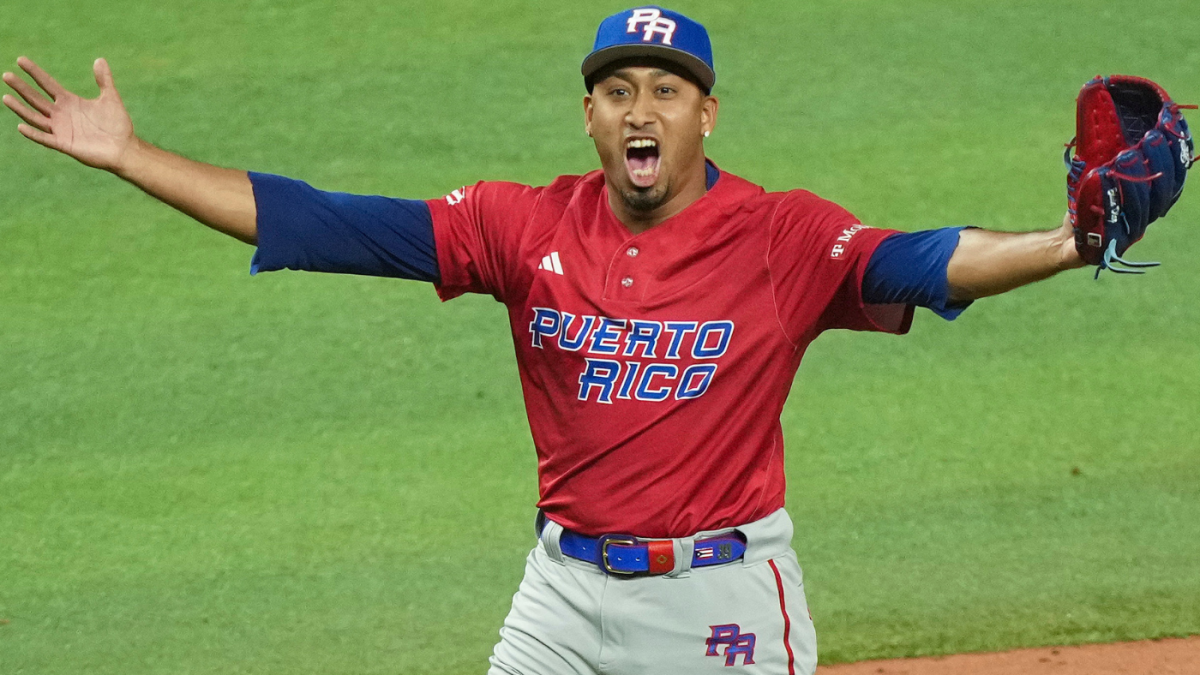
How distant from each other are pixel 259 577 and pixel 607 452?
9.56 ft

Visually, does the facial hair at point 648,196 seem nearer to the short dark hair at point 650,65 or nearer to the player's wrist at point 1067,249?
the short dark hair at point 650,65

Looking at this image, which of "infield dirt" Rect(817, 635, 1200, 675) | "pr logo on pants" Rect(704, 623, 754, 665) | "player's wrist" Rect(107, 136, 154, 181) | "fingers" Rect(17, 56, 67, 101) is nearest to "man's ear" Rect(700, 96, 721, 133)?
"pr logo on pants" Rect(704, 623, 754, 665)

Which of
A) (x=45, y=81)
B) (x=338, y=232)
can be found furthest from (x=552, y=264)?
(x=45, y=81)

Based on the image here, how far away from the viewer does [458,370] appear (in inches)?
296

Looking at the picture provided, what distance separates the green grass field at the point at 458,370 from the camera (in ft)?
20.0

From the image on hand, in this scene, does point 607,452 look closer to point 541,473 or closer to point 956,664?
point 541,473

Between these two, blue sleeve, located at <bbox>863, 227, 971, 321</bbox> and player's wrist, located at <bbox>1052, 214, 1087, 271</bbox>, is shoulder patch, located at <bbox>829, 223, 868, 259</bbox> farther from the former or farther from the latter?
player's wrist, located at <bbox>1052, 214, 1087, 271</bbox>

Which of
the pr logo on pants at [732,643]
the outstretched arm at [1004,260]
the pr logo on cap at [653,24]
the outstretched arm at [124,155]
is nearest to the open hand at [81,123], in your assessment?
the outstretched arm at [124,155]

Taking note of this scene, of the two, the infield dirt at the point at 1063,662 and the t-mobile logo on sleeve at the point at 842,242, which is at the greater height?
the t-mobile logo on sleeve at the point at 842,242

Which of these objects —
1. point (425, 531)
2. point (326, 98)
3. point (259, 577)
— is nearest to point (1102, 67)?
point (326, 98)

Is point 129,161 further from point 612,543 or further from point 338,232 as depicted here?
point 612,543

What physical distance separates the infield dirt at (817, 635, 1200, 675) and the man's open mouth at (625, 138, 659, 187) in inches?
94.2

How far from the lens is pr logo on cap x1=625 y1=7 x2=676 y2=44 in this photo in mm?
3865

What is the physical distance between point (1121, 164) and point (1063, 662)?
111 inches
